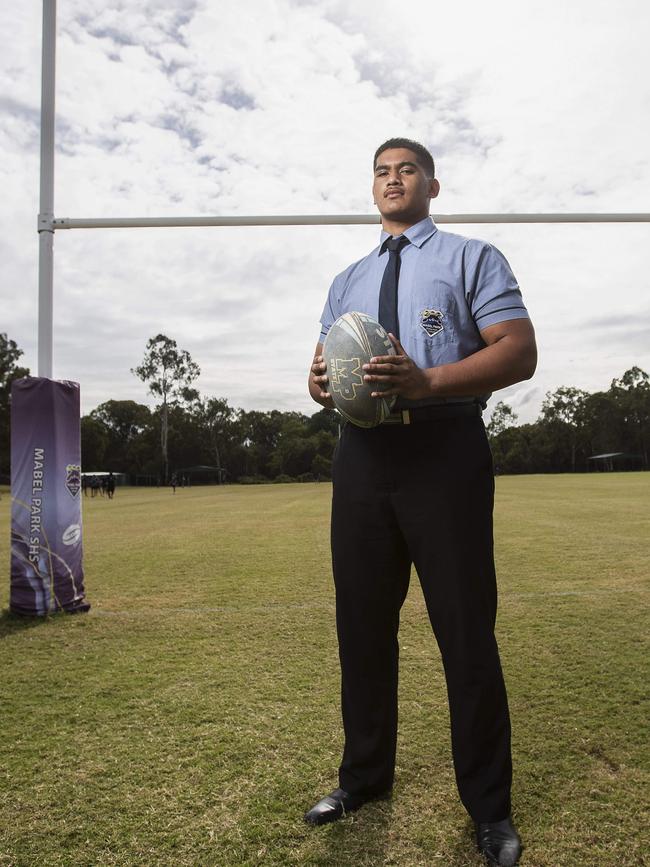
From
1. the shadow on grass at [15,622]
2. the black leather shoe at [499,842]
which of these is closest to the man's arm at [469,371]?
the black leather shoe at [499,842]

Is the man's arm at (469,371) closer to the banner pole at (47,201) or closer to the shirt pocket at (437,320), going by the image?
the shirt pocket at (437,320)

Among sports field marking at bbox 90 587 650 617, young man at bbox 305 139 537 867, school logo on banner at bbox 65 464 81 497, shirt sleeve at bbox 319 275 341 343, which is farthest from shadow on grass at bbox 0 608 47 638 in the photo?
shirt sleeve at bbox 319 275 341 343

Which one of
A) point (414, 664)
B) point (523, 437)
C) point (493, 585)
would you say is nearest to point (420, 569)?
point (493, 585)

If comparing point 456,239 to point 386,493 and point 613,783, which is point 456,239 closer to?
point 386,493

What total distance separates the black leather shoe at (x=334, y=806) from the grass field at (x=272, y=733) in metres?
0.04

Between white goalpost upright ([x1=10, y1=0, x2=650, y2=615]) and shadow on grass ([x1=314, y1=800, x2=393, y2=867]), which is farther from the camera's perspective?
white goalpost upright ([x1=10, y1=0, x2=650, y2=615])

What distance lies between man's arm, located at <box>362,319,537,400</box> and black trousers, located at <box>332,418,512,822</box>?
0.54 ft

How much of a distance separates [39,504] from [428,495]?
3917 millimetres

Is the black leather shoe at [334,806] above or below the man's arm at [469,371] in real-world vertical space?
below

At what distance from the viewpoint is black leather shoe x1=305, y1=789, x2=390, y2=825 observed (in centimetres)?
205

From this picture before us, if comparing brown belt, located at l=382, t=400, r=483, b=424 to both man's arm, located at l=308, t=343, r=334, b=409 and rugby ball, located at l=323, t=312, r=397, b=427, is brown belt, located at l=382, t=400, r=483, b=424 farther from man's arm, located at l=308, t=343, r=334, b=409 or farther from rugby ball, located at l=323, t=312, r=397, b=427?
man's arm, located at l=308, t=343, r=334, b=409

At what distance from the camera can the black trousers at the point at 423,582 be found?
1.95 metres

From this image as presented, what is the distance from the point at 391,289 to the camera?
2.15m

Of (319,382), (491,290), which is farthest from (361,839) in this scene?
(491,290)
